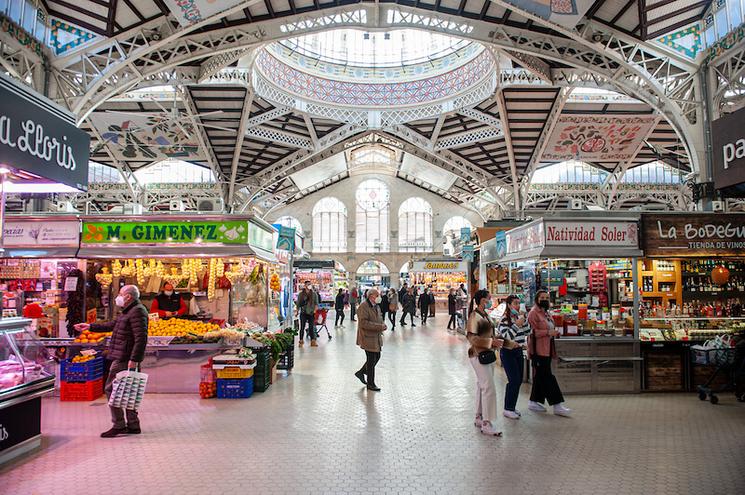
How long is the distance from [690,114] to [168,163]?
22.7 m

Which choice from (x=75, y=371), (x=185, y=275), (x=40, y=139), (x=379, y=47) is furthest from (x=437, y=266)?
(x=40, y=139)

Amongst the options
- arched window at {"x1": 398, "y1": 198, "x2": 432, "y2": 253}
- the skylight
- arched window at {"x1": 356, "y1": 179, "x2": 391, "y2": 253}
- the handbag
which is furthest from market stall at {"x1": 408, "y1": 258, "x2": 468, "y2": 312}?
the handbag

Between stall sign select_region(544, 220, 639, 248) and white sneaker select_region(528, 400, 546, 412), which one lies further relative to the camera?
stall sign select_region(544, 220, 639, 248)

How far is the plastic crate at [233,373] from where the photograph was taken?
6.85m

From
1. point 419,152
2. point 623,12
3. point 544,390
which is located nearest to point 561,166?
point 419,152

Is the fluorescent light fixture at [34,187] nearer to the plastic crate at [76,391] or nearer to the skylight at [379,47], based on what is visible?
the plastic crate at [76,391]

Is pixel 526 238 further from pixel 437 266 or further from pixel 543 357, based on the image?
pixel 437 266

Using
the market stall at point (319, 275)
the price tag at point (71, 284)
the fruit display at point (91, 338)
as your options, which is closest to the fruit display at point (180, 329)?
the fruit display at point (91, 338)

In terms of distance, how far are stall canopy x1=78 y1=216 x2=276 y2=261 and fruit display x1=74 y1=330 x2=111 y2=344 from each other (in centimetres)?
135

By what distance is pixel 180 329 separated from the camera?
7.81m

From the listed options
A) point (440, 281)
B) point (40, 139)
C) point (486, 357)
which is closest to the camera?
point (40, 139)

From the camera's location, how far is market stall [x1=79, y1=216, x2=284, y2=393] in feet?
23.9

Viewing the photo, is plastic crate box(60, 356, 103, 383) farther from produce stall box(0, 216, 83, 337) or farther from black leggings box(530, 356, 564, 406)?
black leggings box(530, 356, 564, 406)

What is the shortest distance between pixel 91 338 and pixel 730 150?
7.79 metres
